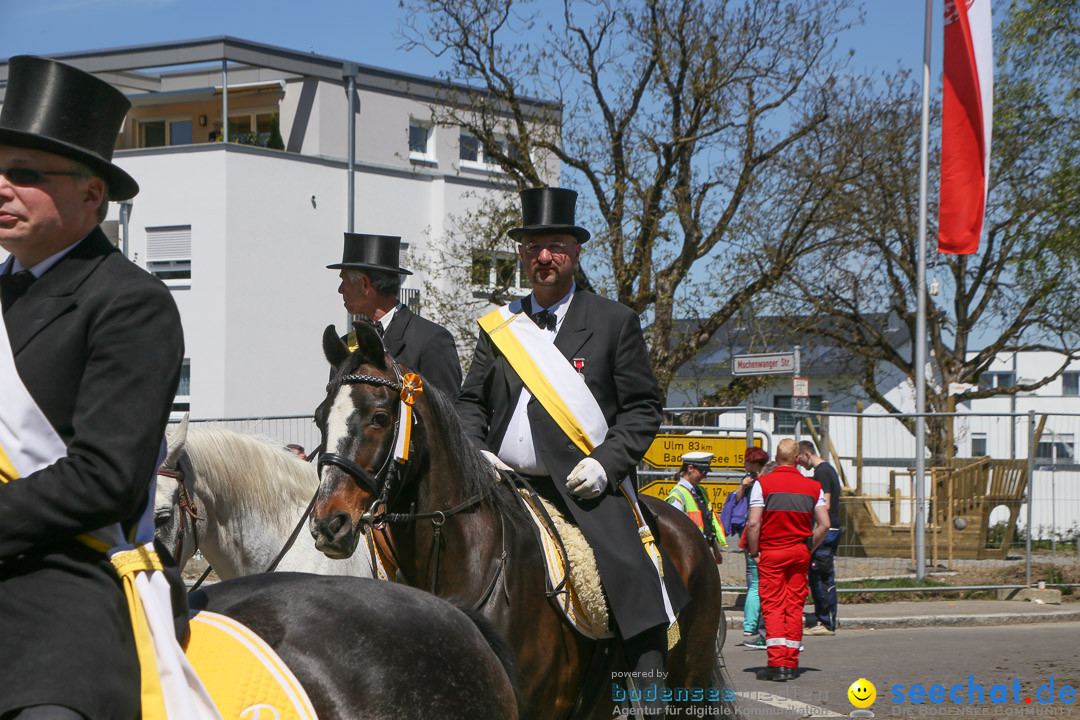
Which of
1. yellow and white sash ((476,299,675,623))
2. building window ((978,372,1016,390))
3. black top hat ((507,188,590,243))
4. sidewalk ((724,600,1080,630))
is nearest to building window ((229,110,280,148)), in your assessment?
sidewalk ((724,600,1080,630))

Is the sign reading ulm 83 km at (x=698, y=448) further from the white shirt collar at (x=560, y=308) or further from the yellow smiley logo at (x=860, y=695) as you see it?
the white shirt collar at (x=560, y=308)

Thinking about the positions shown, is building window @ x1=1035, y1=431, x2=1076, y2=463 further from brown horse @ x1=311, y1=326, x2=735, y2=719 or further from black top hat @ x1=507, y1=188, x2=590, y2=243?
brown horse @ x1=311, y1=326, x2=735, y2=719

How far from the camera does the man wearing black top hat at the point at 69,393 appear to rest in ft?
7.17

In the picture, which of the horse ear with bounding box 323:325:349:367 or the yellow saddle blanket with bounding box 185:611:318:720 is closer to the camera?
the yellow saddle blanket with bounding box 185:611:318:720

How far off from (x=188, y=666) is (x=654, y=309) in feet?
65.8

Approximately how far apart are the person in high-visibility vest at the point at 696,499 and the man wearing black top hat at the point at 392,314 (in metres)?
6.78

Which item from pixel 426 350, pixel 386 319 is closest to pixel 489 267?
pixel 386 319

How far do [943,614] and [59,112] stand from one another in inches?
536

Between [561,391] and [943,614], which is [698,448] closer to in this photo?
[943,614]

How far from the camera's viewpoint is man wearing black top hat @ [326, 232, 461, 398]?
593 cm

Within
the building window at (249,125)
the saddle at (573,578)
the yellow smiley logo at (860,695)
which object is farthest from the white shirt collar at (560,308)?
the building window at (249,125)

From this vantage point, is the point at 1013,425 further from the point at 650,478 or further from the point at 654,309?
the point at 654,309

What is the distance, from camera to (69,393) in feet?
7.54

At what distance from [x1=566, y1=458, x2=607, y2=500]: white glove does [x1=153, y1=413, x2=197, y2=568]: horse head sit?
1713 millimetres
